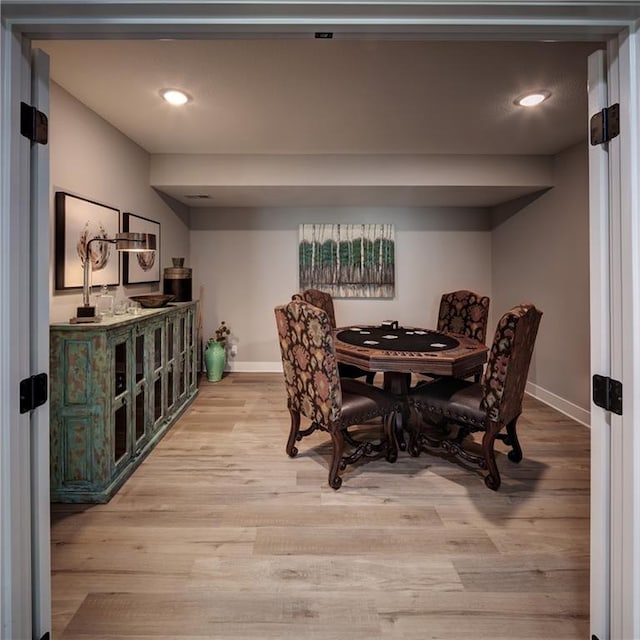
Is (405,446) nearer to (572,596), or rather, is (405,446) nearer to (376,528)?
(376,528)

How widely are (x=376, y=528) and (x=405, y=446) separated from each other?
0.98 metres

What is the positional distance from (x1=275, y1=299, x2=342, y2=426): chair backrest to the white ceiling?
4.44 ft

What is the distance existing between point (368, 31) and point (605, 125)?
67 cm

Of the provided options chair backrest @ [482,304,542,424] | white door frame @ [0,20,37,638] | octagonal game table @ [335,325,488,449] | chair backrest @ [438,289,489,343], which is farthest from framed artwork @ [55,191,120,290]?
chair backrest @ [438,289,489,343]

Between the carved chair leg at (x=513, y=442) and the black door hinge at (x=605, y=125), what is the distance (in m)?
2.04

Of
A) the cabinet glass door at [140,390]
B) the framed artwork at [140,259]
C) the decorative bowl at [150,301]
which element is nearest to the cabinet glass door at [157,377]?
the cabinet glass door at [140,390]

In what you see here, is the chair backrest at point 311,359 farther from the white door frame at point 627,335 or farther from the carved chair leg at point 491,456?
the white door frame at point 627,335

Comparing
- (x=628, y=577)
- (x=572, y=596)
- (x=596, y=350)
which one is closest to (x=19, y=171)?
(x=596, y=350)

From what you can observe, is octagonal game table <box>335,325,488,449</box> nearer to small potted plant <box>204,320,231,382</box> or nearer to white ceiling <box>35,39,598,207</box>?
white ceiling <box>35,39,598,207</box>

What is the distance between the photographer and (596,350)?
1098mm

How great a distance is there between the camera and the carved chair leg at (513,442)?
2.68 m

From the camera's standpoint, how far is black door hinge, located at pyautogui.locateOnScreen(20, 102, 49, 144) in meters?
1.03

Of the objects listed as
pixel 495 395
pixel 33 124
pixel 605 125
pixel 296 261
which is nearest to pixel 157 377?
pixel 33 124

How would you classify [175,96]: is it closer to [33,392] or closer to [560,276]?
[33,392]
